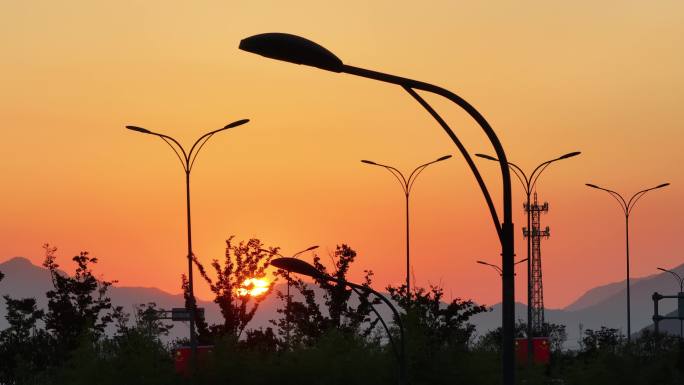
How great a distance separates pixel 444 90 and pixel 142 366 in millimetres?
32585

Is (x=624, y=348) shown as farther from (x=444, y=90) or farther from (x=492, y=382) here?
(x=444, y=90)

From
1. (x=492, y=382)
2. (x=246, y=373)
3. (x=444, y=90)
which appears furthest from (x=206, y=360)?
(x=444, y=90)

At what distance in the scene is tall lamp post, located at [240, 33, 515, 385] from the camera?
17.4 meters

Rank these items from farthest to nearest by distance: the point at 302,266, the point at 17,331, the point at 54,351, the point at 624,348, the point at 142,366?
the point at 17,331 → the point at 54,351 → the point at 624,348 → the point at 142,366 → the point at 302,266

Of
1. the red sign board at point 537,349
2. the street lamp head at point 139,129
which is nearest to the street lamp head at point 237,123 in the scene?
the street lamp head at point 139,129

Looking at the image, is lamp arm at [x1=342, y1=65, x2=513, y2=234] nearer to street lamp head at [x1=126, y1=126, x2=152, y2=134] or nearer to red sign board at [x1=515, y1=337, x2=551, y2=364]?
street lamp head at [x1=126, y1=126, x2=152, y2=134]

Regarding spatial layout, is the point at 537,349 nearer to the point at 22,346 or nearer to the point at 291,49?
the point at 291,49

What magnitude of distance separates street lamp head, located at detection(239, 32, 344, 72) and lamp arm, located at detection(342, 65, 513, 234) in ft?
1.49

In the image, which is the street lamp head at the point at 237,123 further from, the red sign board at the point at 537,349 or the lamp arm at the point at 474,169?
the lamp arm at the point at 474,169

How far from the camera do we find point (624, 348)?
5494 cm

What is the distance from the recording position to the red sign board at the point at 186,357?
5203 centimetres

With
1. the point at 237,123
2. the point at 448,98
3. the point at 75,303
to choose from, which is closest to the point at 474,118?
the point at 448,98

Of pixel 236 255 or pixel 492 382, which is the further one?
pixel 236 255

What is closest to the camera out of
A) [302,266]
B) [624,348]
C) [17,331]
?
[302,266]
